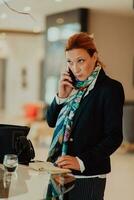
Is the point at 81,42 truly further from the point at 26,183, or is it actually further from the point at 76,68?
the point at 26,183

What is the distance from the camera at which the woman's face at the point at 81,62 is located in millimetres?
2021

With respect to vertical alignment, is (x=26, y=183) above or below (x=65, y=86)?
below

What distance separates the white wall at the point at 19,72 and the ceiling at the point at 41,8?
698 centimetres

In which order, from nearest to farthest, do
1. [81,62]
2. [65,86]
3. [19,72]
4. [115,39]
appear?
[81,62], [65,86], [115,39], [19,72]

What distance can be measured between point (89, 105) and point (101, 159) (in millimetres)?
283

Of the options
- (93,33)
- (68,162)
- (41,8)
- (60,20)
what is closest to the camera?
(68,162)

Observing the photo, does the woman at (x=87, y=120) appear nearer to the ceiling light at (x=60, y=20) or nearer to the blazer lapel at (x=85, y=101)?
the blazer lapel at (x=85, y=101)

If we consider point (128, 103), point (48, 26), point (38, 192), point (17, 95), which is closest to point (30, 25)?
point (48, 26)

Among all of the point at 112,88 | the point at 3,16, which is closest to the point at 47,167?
the point at 112,88

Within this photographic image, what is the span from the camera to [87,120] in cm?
198

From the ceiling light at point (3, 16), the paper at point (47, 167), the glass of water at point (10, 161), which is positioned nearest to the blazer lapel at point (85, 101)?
the paper at point (47, 167)

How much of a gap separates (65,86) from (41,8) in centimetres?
290

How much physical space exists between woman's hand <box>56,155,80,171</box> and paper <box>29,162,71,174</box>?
0.02 m

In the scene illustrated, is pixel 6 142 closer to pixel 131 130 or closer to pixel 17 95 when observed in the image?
pixel 131 130
